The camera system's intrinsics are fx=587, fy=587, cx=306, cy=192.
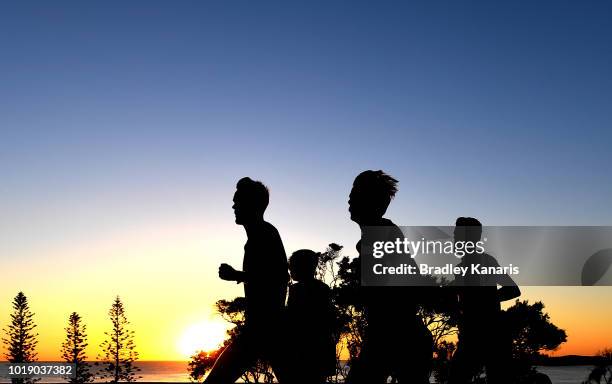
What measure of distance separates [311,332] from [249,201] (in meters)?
1.36

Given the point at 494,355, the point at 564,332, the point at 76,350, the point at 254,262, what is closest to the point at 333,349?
the point at 254,262

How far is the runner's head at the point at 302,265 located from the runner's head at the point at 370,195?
1.03 metres

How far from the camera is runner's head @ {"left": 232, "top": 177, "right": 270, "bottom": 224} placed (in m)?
5.44

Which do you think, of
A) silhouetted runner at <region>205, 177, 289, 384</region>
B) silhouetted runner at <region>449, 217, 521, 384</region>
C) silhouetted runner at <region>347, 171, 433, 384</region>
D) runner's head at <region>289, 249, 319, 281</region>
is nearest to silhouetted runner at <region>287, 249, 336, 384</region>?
silhouetted runner at <region>205, 177, 289, 384</region>

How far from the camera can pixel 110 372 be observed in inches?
2477

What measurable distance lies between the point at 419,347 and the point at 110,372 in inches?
2570

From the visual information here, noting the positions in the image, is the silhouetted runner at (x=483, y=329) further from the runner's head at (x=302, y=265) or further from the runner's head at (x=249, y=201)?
the runner's head at (x=249, y=201)

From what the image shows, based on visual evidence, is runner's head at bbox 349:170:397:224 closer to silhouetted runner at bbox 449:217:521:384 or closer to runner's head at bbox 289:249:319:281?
runner's head at bbox 289:249:319:281

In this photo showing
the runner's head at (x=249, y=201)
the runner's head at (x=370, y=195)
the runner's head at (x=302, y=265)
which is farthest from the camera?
the runner's head at (x=302, y=265)

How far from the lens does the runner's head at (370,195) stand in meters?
4.75

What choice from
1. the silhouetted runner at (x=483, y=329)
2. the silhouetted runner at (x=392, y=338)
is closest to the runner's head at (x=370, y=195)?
the silhouetted runner at (x=392, y=338)

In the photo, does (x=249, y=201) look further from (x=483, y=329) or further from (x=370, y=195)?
(x=483, y=329)

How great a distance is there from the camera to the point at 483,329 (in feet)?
17.0

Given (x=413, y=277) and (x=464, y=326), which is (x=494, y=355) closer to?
(x=464, y=326)
